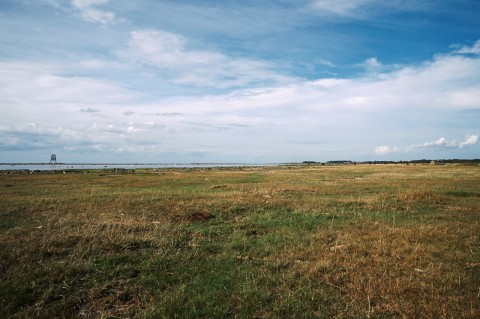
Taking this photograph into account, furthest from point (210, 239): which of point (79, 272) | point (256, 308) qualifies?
point (256, 308)

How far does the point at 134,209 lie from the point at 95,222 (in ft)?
18.5

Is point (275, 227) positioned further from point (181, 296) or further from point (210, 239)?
point (181, 296)

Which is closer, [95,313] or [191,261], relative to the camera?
[95,313]

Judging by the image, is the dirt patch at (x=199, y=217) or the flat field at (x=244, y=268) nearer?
the flat field at (x=244, y=268)

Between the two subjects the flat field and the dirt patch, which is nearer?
the flat field

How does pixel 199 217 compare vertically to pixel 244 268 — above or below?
above

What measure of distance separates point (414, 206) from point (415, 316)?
16.3 meters

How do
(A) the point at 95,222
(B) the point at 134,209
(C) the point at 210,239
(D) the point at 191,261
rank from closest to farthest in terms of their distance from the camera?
(D) the point at 191,261 < (C) the point at 210,239 < (A) the point at 95,222 < (B) the point at 134,209

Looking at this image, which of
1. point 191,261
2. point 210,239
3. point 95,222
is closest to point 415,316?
point 191,261

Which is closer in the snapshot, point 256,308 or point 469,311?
point 469,311

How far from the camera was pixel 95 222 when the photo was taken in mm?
14703

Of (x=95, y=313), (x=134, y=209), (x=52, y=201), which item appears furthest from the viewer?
(x=52, y=201)

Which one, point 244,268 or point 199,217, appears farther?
point 199,217

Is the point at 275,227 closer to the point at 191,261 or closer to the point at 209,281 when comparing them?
the point at 191,261
